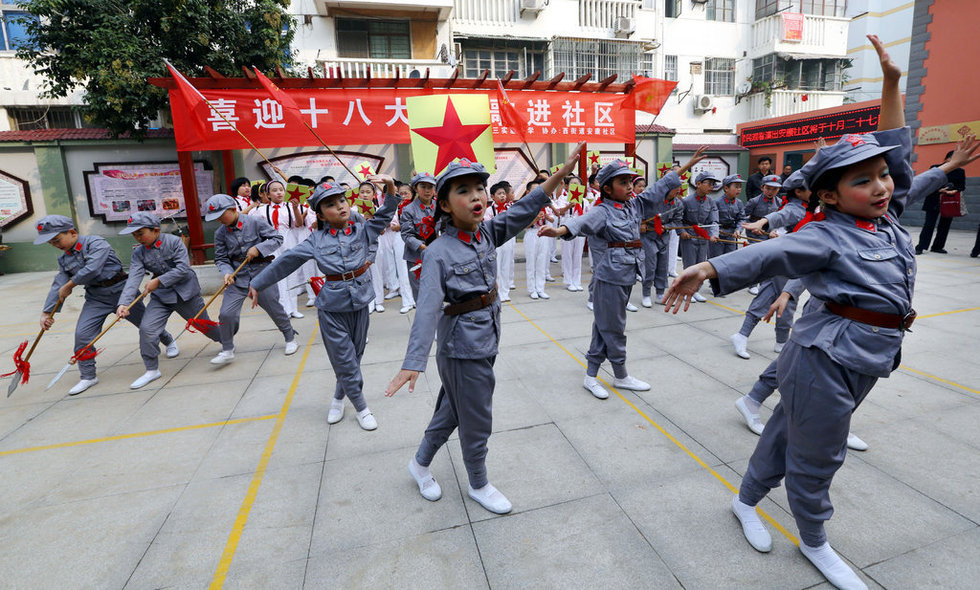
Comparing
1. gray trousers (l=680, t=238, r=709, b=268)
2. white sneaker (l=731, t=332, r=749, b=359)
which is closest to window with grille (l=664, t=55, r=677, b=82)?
gray trousers (l=680, t=238, r=709, b=268)

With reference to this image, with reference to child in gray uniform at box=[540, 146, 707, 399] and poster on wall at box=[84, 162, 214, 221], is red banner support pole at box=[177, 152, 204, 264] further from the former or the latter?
child in gray uniform at box=[540, 146, 707, 399]

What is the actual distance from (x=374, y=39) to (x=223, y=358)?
12.0m

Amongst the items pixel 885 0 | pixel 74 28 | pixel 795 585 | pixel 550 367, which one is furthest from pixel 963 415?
pixel 885 0

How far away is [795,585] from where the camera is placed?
216 cm

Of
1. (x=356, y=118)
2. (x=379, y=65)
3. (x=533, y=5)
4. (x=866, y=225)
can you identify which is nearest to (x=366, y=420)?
(x=866, y=225)

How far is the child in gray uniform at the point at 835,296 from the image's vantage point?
6.46ft

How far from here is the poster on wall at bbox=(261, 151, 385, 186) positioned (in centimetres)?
1053

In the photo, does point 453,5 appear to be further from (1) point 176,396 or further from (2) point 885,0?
(2) point 885,0

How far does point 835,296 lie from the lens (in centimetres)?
202

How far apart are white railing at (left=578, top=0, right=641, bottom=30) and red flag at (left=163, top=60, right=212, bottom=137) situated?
1271cm

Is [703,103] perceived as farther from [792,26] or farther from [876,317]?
[876,317]

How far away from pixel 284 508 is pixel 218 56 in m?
10.6

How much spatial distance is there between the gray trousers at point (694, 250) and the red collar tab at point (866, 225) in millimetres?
5818

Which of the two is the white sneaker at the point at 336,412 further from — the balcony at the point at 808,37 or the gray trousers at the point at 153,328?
→ the balcony at the point at 808,37
